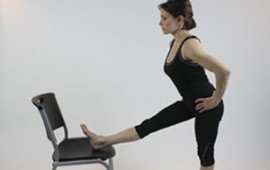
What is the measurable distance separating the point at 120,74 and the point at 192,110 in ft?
2.76

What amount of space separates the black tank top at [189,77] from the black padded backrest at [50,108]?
A: 81 cm

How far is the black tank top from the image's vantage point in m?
2.01

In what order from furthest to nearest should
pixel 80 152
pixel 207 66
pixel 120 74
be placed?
pixel 120 74 < pixel 80 152 < pixel 207 66

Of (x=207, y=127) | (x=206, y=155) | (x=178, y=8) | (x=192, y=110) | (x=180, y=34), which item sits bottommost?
(x=206, y=155)

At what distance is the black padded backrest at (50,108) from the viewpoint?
220cm

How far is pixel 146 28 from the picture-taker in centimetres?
285

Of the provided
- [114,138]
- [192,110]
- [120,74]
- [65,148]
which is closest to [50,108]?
[65,148]

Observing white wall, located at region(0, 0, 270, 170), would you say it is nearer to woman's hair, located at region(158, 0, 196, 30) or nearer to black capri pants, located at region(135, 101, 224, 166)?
black capri pants, located at region(135, 101, 224, 166)

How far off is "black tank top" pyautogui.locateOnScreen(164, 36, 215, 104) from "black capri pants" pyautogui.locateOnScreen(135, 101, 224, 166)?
0.10 metres

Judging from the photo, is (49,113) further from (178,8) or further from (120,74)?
(178,8)

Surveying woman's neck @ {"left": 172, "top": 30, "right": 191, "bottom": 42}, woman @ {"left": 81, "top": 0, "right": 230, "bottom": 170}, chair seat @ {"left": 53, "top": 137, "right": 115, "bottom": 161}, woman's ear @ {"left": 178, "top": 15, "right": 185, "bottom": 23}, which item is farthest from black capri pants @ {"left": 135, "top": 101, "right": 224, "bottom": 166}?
woman's ear @ {"left": 178, "top": 15, "right": 185, "bottom": 23}

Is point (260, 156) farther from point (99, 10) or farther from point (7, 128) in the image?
point (7, 128)

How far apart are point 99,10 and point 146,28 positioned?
405 mm

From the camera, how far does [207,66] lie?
1955mm
